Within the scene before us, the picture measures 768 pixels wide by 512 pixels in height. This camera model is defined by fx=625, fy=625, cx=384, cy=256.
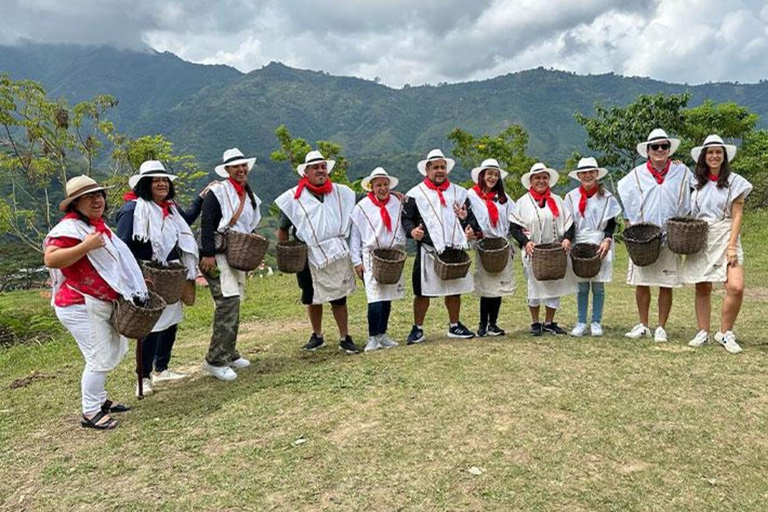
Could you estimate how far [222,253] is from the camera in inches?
215

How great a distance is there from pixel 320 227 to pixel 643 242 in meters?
2.98

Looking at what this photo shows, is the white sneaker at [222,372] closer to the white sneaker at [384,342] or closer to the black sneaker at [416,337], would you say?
the white sneaker at [384,342]

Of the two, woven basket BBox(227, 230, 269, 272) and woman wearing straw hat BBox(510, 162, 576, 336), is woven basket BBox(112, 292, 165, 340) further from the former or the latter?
woman wearing straw hat BBox(510, 162, 576, 336)

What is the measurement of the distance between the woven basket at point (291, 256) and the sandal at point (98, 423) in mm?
2009

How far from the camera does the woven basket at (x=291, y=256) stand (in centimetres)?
579

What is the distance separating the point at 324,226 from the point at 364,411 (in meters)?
2.21

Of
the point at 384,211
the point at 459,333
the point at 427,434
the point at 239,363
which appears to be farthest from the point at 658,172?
the point at 239,363

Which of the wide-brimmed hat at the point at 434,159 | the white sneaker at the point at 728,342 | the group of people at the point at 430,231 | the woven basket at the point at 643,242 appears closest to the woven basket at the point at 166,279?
the group of people at the point at 430,231

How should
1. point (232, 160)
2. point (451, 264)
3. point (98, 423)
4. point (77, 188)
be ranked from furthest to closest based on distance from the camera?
point (451, 264), point (232, 160), point (98, 423), point (77, 188)

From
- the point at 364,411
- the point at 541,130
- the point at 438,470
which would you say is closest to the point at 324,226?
the point at 364,411

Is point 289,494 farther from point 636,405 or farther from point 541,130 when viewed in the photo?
point 541,130

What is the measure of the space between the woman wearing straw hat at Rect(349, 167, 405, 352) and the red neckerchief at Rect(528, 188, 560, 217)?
53.0 inches

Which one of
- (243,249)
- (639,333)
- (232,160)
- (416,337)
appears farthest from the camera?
(416,337)

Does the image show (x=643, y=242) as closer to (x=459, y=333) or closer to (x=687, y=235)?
(x=687, y=235)
